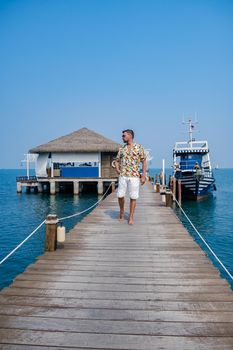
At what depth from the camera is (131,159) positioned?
7703 mm

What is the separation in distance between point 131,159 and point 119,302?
4.57m

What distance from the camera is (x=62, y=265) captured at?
490 centimetres

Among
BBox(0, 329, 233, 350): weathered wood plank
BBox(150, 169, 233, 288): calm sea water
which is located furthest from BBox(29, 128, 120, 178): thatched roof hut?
BBox(0, 329, 233, 350): weathered wood plank

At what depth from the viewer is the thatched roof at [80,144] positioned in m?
33.4

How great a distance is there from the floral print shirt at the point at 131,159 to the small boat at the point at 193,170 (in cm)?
2103

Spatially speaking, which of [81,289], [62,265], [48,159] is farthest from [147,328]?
[48,159]

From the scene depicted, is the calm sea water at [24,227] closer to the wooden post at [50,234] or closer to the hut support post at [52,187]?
the hut support post at [52,187]

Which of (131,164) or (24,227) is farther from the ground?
(131,164)

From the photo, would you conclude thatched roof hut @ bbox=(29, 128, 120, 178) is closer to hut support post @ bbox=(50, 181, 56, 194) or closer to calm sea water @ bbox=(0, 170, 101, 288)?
hut support post @ bbox=(50, 181, 56, 194)

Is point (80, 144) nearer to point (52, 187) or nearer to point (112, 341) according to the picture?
point (52, 187)

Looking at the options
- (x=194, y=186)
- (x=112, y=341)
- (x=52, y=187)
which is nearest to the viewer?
(x=112, y=341)

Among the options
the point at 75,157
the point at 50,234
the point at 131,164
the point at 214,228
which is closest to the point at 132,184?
the point at 131,164

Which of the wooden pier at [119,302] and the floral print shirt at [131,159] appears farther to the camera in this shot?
the floral print shirt at [131,159]

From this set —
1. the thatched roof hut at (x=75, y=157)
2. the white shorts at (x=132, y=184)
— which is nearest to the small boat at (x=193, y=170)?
the thatched roof hut at (x=75, y=157)
